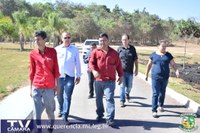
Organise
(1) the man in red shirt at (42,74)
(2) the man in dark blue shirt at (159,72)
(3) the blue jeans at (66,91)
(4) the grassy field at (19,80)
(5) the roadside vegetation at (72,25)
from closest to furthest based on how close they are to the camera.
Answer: (1) the man in red shirt at (42,74) < (3) the blue jeans at (66,91) < (2) the man in dark blue shirt at (159,72) < (4) the grassy field at (19,80) < (5) the roadside vegetation at (72,25)

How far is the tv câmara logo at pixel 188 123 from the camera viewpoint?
7.52 meters

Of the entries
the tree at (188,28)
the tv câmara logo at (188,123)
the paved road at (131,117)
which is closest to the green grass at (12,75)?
the paved road at (131,117)

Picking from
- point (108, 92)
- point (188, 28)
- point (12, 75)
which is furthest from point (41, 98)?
point (188, 28)

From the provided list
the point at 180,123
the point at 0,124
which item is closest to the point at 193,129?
the point at 180,123

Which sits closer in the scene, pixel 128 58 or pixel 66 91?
pixel 66 91

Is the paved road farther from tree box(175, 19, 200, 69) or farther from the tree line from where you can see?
the tree line

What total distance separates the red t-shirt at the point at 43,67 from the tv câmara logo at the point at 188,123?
3.17 meters

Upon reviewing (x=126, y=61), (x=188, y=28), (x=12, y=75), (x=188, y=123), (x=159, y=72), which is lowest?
(x=12, y=75)

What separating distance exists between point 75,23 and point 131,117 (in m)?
71.3

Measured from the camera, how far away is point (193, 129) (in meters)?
7.45

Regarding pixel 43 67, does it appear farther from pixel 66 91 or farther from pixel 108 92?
pixel 108 92

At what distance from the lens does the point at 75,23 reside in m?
78.6

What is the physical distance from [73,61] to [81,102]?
111 inches

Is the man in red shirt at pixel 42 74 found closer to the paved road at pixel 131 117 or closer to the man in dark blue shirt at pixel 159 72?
the paved road at pixel 131 117
